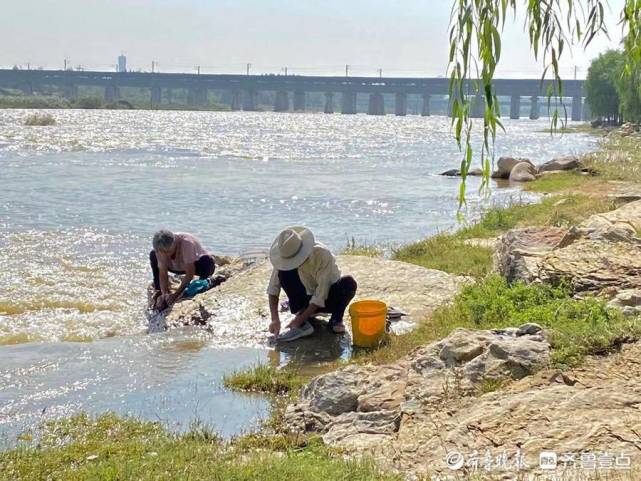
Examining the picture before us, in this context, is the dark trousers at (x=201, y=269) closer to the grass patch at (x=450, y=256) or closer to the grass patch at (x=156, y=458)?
the grass patch at (x=450, y=256)

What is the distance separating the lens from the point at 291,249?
7.36 metres

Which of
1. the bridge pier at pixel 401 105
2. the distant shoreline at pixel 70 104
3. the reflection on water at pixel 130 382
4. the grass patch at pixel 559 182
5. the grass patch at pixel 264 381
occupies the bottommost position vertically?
the reflection on water at pixel 130 382

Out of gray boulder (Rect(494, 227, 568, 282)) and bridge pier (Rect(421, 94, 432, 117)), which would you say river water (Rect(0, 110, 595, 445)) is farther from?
bridge pier (Rect(421, 94, 432, 117))

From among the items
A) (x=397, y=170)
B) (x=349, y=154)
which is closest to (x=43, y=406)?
(x=397, y=170)

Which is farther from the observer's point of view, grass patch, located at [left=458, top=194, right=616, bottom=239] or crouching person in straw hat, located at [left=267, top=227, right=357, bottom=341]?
grass patch, located at [left=458, top=194, right=616, bottom=239]

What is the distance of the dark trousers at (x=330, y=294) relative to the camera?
759cm

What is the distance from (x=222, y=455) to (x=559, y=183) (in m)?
21.0

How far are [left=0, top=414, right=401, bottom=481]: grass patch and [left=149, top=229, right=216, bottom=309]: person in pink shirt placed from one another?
3776 mm

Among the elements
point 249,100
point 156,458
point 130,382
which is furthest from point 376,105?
point 156,458

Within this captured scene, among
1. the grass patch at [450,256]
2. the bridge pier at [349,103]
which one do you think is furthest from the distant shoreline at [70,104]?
the grass patch at [450,256]

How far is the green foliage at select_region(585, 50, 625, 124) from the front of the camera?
230 feet

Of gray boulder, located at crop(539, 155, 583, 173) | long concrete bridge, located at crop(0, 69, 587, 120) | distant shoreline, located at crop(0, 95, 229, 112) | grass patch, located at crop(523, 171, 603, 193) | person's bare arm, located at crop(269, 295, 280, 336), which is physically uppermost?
long concrete bridge, located at crop(0, 69, 587, 120)

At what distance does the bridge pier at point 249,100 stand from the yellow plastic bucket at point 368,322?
135613mm

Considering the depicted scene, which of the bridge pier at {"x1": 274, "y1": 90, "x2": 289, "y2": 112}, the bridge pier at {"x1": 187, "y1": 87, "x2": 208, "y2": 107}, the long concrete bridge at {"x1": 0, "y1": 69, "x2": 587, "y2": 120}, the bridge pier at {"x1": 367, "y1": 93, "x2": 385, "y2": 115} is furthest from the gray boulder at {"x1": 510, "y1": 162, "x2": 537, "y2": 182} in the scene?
the bridge pier at {"x1": 187, "y1": 87, "x2": 208, "y2": 107}
